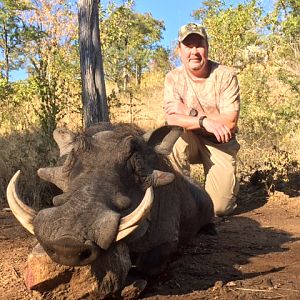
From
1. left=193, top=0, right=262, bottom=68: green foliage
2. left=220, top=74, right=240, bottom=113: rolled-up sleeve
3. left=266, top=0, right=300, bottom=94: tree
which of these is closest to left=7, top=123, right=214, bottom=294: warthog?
left=220, top=74, right=240, bottom=113: rolled-up sleeve

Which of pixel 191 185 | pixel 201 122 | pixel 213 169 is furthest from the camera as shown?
pixel 213 169

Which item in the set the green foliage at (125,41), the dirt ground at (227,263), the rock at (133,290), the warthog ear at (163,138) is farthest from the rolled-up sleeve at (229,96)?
the green foliage at (125,41)

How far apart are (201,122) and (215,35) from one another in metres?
6.41

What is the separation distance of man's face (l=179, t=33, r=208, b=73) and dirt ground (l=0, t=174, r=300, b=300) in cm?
165

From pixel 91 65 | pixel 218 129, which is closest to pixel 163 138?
pixel 218 129

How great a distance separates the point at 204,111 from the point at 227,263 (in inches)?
Answer: 88.3

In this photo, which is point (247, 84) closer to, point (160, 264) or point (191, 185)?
point (191, 185)

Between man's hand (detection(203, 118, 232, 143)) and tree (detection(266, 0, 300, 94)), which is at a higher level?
tree (detection(266, 0, 300, 94))

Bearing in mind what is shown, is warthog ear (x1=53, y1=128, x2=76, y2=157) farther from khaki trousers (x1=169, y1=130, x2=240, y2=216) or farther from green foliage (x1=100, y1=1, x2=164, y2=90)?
green foliage (x1=100, y1=1, x2=164, y2=90)

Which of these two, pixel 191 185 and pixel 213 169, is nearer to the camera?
pixel 191 185

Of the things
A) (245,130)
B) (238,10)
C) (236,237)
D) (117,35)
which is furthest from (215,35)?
(236,237)

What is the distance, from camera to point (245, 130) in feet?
31.8

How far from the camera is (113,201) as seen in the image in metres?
2.46

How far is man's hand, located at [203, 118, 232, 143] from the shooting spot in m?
4.91
